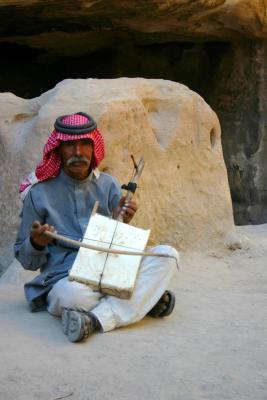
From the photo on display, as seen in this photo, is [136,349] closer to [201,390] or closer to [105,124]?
[201,390]

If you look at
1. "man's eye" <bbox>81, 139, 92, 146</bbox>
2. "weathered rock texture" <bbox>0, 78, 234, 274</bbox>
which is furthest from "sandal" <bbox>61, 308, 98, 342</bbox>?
"weathered rock texture" <bbox>0, 78, 234, 274</bbox>

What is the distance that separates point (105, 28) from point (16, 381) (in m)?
5.87

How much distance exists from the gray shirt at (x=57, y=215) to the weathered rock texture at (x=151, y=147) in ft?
4.40

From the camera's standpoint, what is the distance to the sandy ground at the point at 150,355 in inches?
113

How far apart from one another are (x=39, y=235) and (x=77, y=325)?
1.58 ft

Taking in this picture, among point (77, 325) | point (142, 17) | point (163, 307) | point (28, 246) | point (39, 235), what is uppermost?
point (142, 17)

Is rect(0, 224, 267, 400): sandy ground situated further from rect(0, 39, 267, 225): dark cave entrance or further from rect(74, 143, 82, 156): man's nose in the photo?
rect(0, 39, 267, 225): dark cave entrance

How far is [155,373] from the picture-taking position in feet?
10.1

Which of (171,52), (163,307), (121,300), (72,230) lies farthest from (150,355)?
(171,52)

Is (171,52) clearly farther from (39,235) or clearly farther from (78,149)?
(39,235)

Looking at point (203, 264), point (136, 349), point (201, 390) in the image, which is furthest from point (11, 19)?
point (201, 390)

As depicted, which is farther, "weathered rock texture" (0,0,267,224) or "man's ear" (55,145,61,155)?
"weathered rock texture" (0,0,267,224)

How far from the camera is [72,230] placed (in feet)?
13.2

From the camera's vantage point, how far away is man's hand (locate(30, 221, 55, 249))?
362 centimetres
